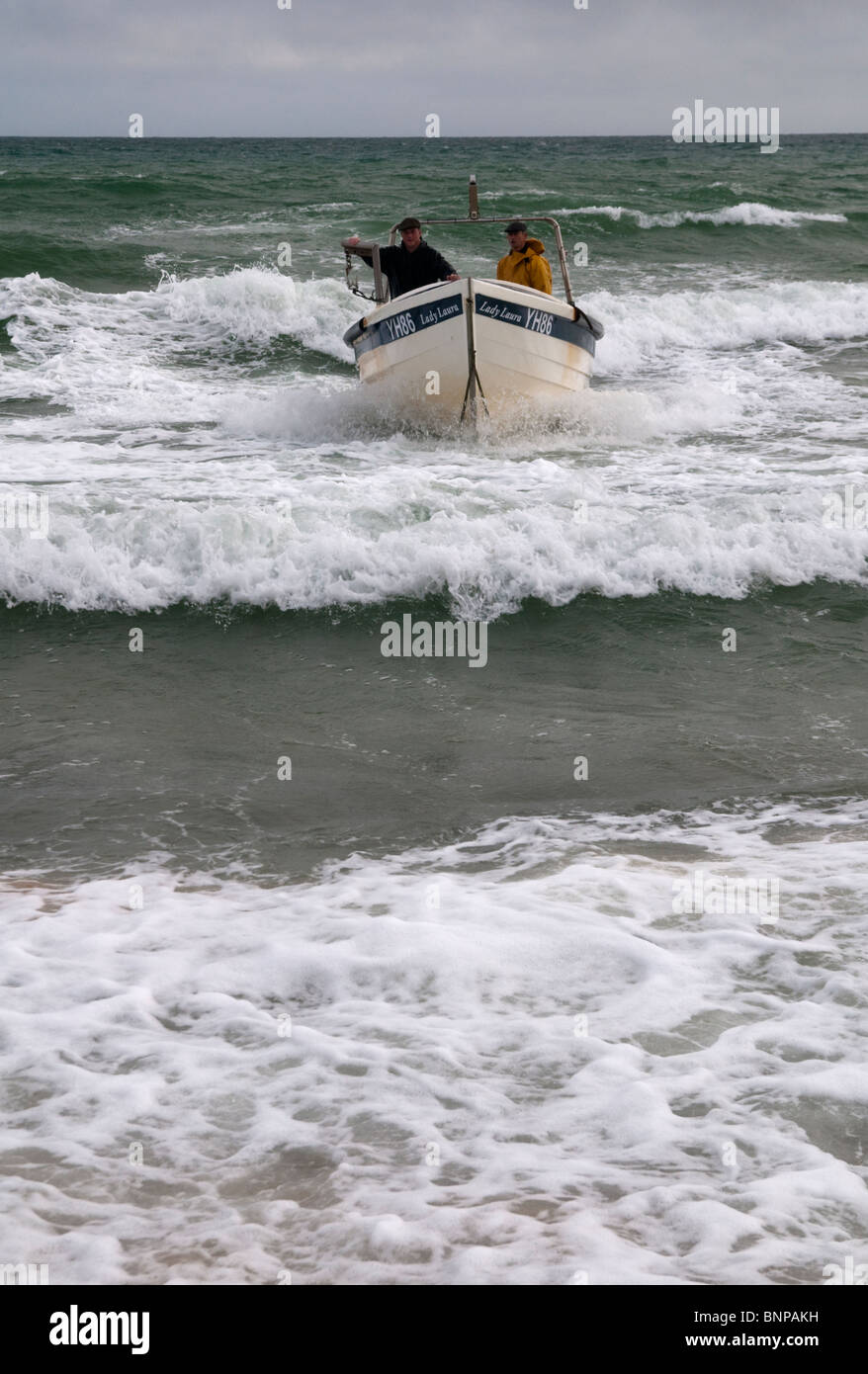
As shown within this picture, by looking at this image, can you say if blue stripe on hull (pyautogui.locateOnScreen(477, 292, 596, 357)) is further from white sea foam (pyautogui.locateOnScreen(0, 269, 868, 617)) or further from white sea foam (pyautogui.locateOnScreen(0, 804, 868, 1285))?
white sea foam (pyautogui.locateOnScreen(0, 804, 868, 1285))

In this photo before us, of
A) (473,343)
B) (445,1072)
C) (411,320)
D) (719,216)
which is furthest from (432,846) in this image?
(719,216)

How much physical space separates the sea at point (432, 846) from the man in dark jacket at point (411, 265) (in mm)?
1086

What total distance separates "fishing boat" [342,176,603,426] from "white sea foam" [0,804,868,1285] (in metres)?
7.31

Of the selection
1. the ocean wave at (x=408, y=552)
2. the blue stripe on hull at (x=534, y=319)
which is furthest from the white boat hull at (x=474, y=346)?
the ocean wave at (x=408, y=552)

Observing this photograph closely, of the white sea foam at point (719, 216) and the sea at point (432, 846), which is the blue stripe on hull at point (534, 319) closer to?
the sea at point (432, 846)

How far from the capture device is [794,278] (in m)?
22.7

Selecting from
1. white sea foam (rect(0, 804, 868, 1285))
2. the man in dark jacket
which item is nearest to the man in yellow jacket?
the man in dark jacket

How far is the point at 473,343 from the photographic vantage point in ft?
36.3

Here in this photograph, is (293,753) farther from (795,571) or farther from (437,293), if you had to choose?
(437,293)

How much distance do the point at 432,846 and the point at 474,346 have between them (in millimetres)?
7189

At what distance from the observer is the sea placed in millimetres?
2920

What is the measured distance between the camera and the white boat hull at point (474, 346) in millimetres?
11016
